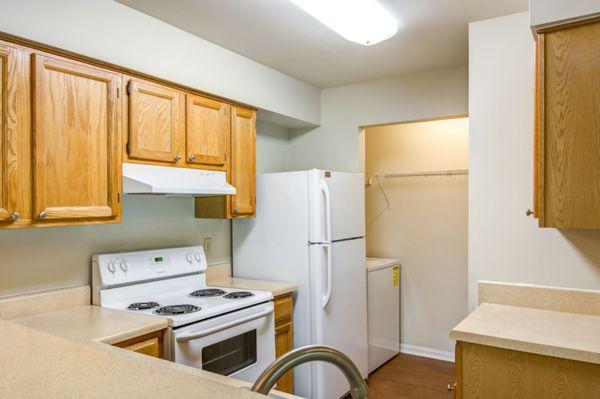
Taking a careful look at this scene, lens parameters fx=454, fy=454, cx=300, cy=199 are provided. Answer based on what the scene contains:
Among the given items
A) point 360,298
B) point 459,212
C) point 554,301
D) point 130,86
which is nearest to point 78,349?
point 130,86

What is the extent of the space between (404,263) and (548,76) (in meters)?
2.55

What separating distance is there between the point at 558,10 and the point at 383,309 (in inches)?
104

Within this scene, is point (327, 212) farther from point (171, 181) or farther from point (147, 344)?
point (147, 344)

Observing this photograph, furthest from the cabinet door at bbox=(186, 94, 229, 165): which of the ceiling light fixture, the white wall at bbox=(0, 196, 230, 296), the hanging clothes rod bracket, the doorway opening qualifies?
the hanging clothes rod bracket

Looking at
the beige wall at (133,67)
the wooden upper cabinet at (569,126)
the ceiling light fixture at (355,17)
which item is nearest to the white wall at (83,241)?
the beige wall at (133,67)

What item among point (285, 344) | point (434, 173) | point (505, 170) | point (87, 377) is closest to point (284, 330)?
point (285, 344)

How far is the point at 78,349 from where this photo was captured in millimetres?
1015

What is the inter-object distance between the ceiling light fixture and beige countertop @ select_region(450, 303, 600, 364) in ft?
5.00

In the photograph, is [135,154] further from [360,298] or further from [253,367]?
[360,298]

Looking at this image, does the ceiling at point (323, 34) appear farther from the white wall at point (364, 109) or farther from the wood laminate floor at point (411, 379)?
the wood laminate floor at point (411, 379)

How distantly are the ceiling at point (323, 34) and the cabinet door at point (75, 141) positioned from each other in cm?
55

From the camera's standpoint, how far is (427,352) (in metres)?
4.05

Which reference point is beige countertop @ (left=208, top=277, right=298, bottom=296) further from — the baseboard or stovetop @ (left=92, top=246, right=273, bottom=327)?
the baseboard

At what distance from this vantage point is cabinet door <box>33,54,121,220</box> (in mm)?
1976
